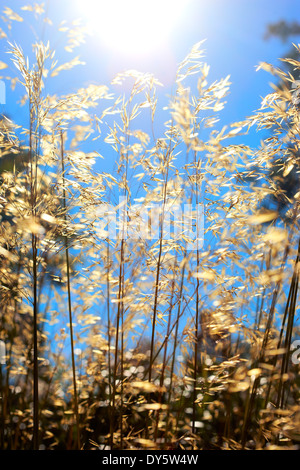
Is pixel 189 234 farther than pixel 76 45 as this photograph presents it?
No

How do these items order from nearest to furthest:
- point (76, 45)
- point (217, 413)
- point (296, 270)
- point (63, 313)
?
point (296, 270) < point (76, 45) < point (63, 313) < point (217, 413)

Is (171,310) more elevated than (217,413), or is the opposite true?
(171,310)

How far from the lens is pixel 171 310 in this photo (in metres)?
1.88

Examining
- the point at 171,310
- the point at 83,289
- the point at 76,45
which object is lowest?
→ the point at 171,310

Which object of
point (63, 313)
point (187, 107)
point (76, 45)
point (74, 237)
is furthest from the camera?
point (63, 313)

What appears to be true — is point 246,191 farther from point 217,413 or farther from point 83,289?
point 217,413

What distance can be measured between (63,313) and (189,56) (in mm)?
1669

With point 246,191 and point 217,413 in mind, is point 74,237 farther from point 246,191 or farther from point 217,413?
point 217,413

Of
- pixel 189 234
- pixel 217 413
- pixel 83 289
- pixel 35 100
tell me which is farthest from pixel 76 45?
pixel 217 413

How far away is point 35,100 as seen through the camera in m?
1.83

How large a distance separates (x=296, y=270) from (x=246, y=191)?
0.42 metres

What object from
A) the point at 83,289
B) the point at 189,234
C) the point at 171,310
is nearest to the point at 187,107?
the point at 189,234

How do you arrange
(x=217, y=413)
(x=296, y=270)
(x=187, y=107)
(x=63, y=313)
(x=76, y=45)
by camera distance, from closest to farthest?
1. (x=296, y=270)
2. (x=187, y=107)
3. (x=76, y=45)
4. (x=63, y=313)
5. (x=217, y=413)
